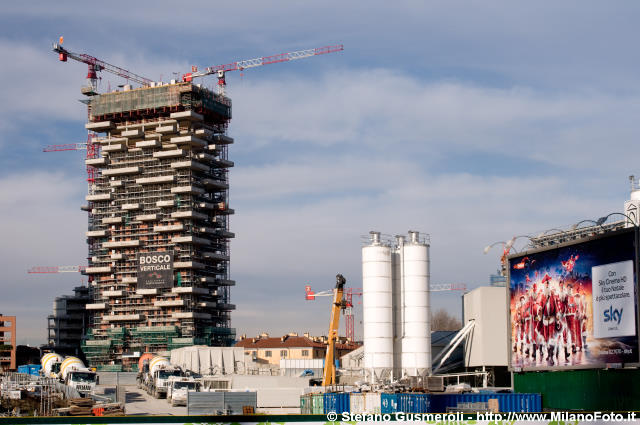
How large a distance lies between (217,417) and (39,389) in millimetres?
53937

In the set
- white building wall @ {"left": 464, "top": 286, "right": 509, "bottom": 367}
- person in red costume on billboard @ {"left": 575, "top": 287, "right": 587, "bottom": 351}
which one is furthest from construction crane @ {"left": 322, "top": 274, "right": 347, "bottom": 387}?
person in red costume on billboard @ {"left": 575, "top": 287, "right": 587, "bottom": 351}

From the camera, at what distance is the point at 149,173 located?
630 feet

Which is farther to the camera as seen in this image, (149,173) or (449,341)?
(149,173)

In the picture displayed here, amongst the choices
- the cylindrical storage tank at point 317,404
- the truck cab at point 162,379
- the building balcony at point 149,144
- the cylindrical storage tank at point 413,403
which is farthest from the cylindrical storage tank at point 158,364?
the building balcony at point 149,144

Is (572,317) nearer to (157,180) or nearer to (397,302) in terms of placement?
(397,302)

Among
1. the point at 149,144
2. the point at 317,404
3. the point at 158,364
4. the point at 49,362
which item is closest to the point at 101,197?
the point at 149,144

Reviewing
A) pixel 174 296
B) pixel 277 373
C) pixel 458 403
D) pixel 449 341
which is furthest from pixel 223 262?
pixel 458 403

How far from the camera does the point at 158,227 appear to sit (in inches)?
7352

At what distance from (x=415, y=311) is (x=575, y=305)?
4076 cm

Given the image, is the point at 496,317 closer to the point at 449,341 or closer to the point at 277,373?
the point at 449,341

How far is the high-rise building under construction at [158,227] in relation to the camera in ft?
607

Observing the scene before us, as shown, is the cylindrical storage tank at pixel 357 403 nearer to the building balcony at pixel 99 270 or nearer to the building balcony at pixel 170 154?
the building balcony at pixel 170 154

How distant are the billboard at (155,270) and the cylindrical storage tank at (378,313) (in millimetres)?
88744

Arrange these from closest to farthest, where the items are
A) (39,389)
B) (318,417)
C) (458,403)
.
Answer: (318,417)
(458,403)
(39,389)
